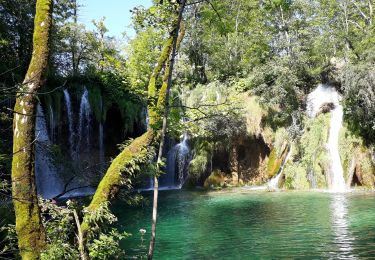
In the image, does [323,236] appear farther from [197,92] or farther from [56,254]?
[197,92]

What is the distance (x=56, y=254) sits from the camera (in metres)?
4.54

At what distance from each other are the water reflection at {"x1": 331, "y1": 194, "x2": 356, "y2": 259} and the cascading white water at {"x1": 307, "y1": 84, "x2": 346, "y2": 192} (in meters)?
4.31

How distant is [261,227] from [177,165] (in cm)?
1474

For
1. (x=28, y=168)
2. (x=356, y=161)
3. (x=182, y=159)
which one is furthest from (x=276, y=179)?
(x=28, y=168)

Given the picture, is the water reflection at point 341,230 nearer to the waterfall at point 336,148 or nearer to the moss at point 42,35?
the waterfall at point 336,148

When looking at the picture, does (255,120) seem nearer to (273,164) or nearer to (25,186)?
(273,164)

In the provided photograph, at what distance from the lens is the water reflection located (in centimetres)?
902

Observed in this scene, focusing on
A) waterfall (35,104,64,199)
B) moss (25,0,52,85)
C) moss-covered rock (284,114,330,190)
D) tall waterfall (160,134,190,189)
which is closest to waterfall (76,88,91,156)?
waterfall (35,104,64,199)

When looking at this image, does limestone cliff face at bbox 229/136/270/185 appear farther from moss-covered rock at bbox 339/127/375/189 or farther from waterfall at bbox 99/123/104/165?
waterfall at bbox 99/123/104/165

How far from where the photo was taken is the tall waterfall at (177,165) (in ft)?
86.6

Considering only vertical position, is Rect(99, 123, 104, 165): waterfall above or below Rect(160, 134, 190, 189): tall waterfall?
above

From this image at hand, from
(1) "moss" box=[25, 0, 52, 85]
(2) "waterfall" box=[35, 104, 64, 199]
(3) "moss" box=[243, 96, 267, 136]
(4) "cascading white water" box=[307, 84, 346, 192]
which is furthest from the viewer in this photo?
(3) "moss" box=[243, 96, 267, 136]

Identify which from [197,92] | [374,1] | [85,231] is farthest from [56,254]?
[374,1]

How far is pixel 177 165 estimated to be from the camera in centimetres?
2673
